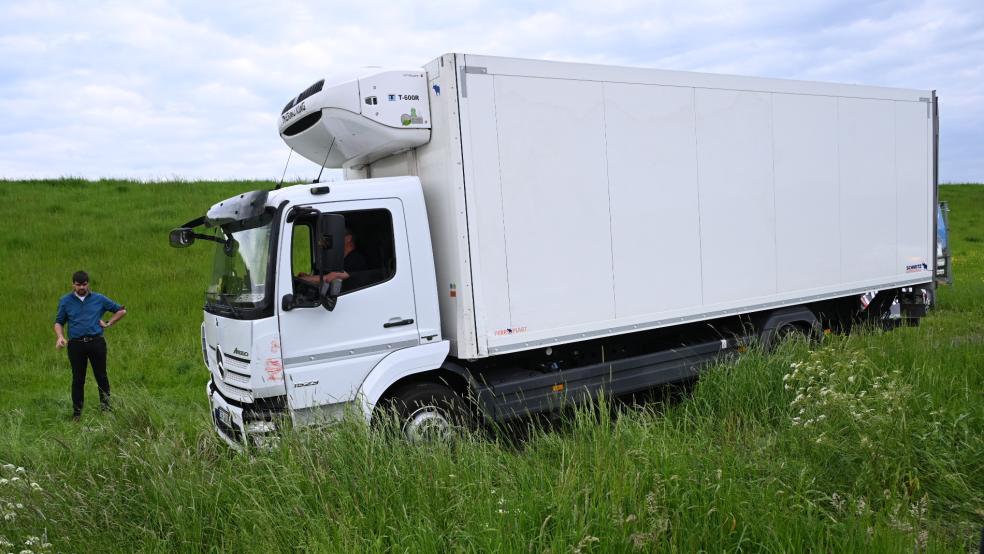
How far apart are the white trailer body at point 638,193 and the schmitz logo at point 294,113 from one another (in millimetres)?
841

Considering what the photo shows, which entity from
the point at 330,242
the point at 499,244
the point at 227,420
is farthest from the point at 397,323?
the point at 227,420

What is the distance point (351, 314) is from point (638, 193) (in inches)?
113

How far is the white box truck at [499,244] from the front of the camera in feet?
17.8

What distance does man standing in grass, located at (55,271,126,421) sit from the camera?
8.45m

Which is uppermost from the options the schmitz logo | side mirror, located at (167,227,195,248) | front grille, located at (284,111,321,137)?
the schmitz logo

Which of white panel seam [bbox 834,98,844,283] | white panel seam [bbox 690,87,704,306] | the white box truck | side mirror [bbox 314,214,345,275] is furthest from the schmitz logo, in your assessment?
white panel seam [bbox 834,98,844,283]

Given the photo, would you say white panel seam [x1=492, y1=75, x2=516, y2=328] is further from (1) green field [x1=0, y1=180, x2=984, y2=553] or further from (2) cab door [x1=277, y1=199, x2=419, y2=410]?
(1) green field [x1=0, y1=180, x2=984, y2=553]

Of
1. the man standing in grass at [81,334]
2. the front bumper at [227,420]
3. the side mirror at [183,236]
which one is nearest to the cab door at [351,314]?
the front bumper at [227,420]

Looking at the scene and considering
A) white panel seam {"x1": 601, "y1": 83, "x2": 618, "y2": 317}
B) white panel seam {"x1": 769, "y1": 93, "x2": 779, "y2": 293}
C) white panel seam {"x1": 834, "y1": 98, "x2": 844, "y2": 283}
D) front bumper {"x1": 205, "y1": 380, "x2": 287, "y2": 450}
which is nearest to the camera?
front bumper {"x1": 205, "y1": 380, "x2": 287, "y2": 450}

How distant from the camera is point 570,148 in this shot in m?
6.20

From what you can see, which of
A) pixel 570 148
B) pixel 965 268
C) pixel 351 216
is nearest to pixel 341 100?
pixel 351 216

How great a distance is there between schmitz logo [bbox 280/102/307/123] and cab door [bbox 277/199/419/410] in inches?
47.3

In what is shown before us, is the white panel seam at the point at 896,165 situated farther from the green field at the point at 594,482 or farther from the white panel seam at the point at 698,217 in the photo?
the white panel seam at the point at 698,217

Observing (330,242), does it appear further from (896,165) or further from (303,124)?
(896,165)
